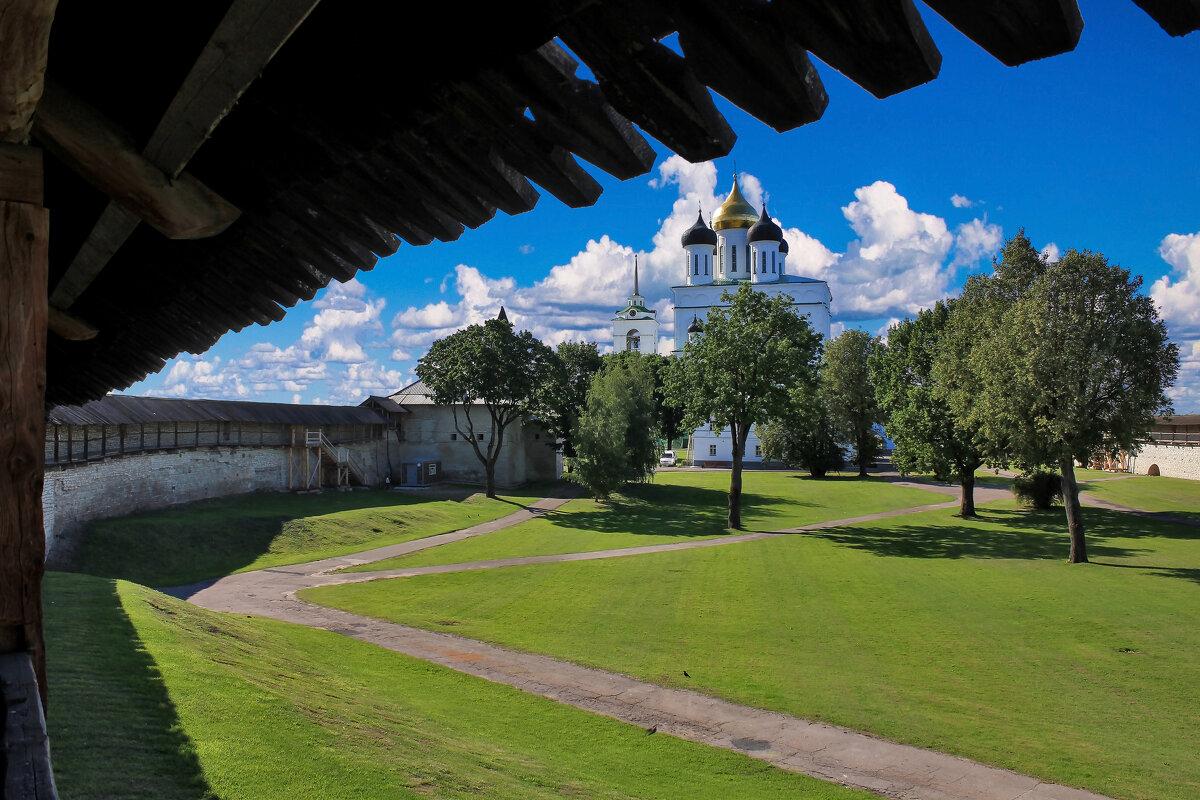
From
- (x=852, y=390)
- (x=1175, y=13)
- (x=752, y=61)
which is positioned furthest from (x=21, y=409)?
(x=852, y=390)

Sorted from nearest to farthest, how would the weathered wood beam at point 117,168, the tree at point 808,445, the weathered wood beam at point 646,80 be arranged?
the weathered wood beam at point 646,80 → the weathered wood beam at point 117,168 → the tree at point 808,445

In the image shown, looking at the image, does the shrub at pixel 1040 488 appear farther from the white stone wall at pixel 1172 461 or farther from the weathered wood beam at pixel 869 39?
the weathered wood beam at pixel 869 39

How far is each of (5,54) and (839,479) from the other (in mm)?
62919

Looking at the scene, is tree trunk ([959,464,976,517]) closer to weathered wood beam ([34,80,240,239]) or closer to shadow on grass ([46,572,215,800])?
shadow on grass ([46,572,215,800])

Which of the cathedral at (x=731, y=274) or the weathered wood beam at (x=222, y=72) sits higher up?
the cathedral at (x=731, y=274)

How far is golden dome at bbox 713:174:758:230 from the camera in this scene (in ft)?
277

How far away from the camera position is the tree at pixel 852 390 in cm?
6053

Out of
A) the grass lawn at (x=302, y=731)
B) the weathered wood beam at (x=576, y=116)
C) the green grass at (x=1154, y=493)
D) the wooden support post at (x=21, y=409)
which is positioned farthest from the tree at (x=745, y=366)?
the wooden support post at (x=21, y=409)

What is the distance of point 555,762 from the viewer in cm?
1049

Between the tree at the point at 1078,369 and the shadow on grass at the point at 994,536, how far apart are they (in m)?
3.03

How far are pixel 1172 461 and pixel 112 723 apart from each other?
69.0 m

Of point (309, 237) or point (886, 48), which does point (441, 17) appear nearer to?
point (886, 48)

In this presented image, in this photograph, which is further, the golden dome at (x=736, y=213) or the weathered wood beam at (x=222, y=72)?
the golden dome at (x=736, y=213)

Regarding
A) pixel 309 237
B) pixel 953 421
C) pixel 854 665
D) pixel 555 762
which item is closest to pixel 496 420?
pixel 953 421
